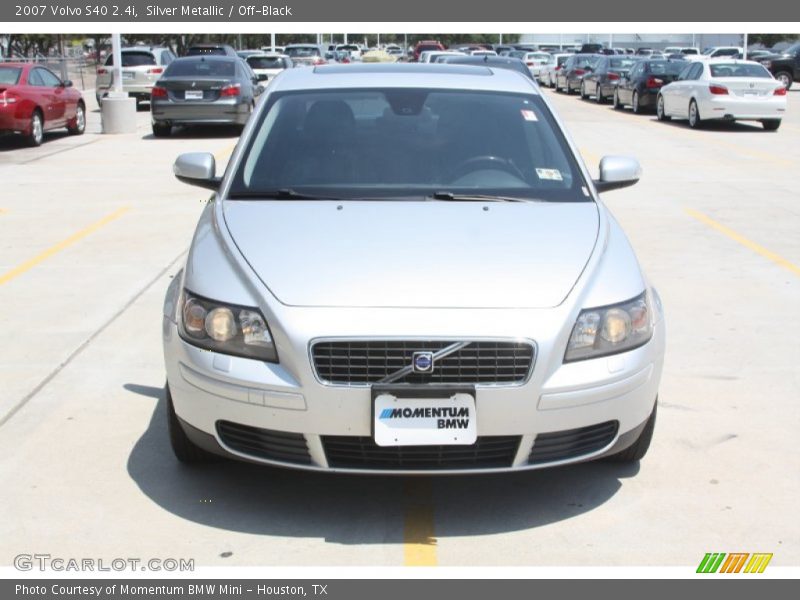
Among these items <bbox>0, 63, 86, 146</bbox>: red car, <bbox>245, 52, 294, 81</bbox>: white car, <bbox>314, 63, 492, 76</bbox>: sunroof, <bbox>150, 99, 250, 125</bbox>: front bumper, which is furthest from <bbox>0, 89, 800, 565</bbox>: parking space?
<bbox>245, 52, 294, 81</bbox>: white car

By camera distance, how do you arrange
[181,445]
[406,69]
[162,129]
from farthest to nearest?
[162,129] → [406,69] → [181,445]

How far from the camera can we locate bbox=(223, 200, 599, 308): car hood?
414 cm

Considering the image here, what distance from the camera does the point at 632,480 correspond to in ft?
15.6

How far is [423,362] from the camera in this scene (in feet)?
13.0

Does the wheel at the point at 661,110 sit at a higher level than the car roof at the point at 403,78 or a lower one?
lower

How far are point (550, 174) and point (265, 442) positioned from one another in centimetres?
206

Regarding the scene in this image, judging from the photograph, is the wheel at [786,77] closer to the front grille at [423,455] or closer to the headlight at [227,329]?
the front grille at [423,455]

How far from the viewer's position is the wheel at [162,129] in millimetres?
21150

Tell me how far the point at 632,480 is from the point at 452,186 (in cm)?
155

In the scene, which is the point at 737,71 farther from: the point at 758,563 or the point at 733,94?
the point at 758,563

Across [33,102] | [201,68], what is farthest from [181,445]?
[201,68]

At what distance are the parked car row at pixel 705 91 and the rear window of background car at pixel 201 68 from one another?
9433mm

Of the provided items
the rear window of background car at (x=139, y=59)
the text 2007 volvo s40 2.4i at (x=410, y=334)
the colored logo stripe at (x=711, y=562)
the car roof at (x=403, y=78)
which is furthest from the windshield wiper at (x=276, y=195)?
the rear window of background car at (x=139, y=59)
